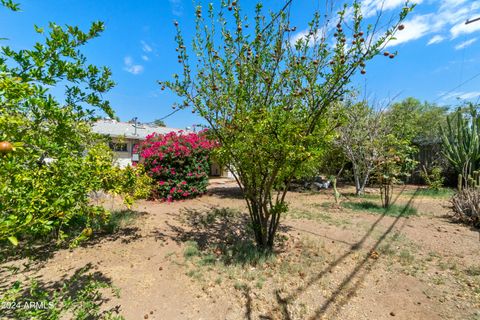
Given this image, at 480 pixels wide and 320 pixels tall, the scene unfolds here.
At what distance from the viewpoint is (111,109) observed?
2.20 m

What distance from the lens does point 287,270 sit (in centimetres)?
334

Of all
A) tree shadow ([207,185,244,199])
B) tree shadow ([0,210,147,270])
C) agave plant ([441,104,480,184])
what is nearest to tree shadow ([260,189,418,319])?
tree shadow ([0,210,147,270])

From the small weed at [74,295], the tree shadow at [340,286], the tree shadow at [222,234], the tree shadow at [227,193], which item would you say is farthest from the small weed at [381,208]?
the small weed at [74,295]

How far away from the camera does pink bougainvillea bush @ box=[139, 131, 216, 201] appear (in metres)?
7.44

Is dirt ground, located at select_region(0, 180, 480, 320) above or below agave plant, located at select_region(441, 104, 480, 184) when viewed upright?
below

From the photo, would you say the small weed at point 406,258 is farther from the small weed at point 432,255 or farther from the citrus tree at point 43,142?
the citrus tree at point 43,142

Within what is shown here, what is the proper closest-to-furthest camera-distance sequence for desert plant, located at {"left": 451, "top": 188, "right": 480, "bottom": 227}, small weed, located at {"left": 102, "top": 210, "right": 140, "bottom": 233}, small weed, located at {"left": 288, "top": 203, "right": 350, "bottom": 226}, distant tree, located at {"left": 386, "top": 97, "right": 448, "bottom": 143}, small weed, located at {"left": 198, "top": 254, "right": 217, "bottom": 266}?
small weed, located at {"left": 198, "top": 254, "right": 217, "bottom": 266} → small weed, located at {"left": 102, "top": 210, "right": 140, "bottom": 233} → desert plant, located at {"left": 451, "top": 188, "right": 480, "bottom": 227} → small weed, located at {"left": 288, "top": 203, "right": 350, "bottom": 226} → distant tree, located at {"left": 386, "top": 97, "right": 448, "bottom": 143}

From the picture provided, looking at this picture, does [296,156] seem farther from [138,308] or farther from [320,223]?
[320,223]

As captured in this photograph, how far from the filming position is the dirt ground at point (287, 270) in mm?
2580

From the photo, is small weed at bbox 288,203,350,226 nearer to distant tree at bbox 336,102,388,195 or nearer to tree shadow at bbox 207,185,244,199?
tree shadow at bbox 207,185,244,199

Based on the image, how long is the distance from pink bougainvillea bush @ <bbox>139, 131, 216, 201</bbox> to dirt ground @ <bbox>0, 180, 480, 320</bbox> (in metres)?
2.08

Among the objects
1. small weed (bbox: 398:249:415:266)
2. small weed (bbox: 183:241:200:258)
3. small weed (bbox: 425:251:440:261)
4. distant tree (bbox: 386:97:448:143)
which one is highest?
distant tree (bbox: 386:97:448:143)

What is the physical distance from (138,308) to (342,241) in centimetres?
356

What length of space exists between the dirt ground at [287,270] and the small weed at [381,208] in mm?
918
